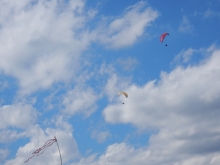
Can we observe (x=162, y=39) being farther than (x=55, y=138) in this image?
Yes

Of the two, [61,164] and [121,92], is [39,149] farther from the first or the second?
[121,92]

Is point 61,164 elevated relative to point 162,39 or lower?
lower

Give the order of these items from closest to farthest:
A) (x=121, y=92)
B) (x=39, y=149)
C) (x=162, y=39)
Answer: (x=39, y=149)
(x=162, y=39)
(x=121, y=92)

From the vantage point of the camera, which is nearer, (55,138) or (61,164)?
(61,164)

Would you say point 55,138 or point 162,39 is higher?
point 162,39

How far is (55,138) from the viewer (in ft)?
371

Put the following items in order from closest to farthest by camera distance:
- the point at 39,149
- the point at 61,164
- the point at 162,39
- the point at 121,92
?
the point at 61,164, the point at 39,149, the point at 162,39, the point at 121,92

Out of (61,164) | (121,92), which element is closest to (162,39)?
(121,92)

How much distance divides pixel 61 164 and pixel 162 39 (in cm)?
7911

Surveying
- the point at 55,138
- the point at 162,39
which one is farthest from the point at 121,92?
the point at 55,138

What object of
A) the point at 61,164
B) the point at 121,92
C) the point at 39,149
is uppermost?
the point at 121,92

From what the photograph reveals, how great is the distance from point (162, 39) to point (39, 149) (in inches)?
2939

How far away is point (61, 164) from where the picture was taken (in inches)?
3804

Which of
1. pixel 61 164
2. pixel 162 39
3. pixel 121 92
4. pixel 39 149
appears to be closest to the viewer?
pixel 61 164
